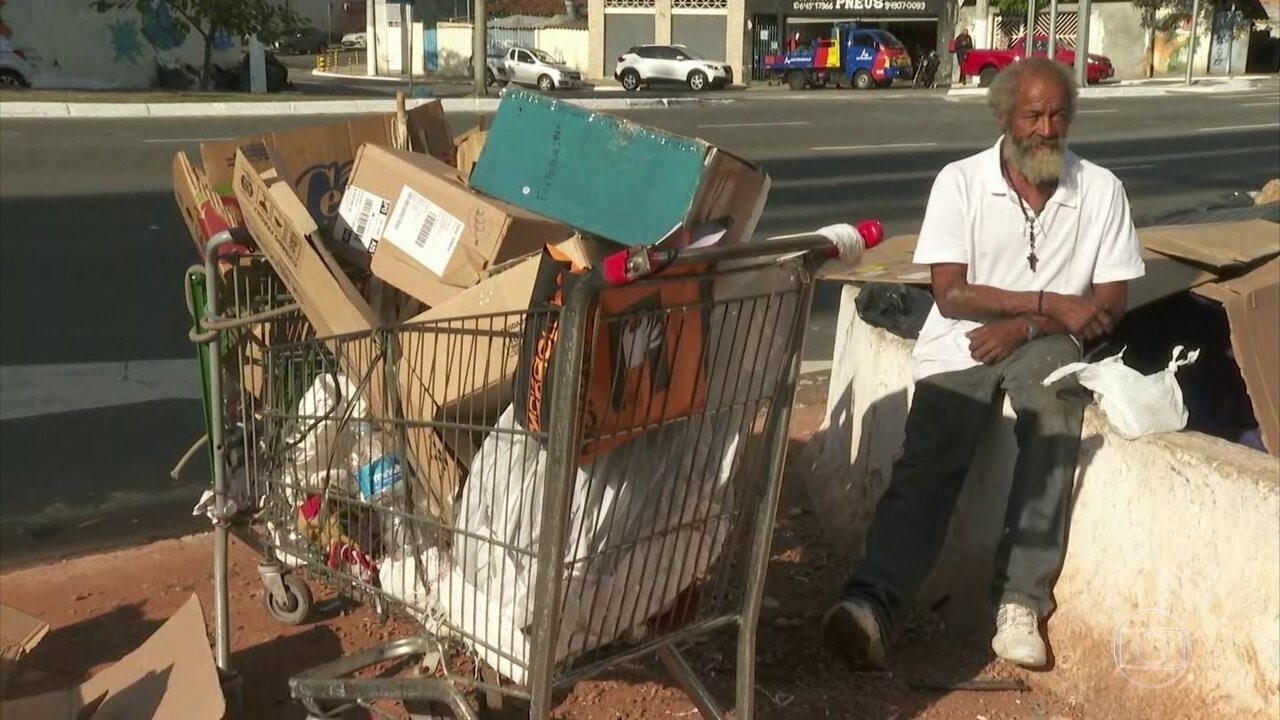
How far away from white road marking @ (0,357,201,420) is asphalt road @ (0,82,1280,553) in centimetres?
1

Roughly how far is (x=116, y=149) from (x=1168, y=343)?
1331 centimetres

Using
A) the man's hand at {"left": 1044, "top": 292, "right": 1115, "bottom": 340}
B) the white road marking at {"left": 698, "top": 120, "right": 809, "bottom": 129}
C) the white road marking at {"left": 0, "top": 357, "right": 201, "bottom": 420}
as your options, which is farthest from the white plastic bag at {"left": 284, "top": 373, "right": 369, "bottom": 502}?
the white road marking at {"left": 698, "top": 120, "right": 809, "bottom": 129}

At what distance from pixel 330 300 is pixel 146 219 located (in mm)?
7998

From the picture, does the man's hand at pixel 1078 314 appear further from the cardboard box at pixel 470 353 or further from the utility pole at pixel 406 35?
the utility pole at pixel 406 35

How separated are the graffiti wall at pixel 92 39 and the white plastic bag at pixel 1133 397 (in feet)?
97.3

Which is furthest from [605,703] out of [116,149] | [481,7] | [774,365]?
[481,7]

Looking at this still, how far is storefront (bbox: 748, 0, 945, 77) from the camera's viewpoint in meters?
48.3

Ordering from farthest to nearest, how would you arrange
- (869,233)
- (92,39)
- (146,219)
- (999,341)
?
1. (92,39)
2. (146,219)
3. (999,341)
4. (869,233)

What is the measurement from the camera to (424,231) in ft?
10.4

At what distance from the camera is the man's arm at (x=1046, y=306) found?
12.3ft

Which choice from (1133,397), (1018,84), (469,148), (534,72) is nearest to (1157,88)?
(534,72)

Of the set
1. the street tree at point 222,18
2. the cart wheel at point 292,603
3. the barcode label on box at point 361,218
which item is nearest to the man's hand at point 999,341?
the barcode label on box at point 361,218

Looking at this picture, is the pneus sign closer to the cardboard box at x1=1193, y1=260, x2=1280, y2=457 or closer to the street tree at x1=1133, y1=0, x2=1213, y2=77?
the street tree at x1=1133, y1=0, x2=1213, y2=77

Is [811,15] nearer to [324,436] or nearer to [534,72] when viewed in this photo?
[534,72]
